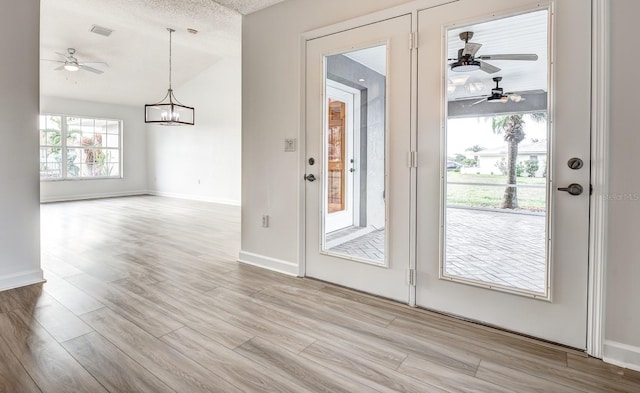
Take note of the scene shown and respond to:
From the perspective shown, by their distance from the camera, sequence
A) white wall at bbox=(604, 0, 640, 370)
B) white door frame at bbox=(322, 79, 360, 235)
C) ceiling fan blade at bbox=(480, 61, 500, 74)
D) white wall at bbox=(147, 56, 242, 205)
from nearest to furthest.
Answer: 1. white wall at bbox=(604, 0, 640, 370)
2. ceiling fan blade at bbox=(480, 61, 500, 74)
3. white door frame at bbox=(322, 79, 360, 235)
4. white wall at bbox=(147, 56, 242, 205)

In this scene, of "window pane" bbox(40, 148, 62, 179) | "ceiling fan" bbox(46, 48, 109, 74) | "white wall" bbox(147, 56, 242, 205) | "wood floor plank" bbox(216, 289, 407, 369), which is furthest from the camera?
"window pane" bbox(40, 148, 62, 179)

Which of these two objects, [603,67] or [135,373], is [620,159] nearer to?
[603,67]

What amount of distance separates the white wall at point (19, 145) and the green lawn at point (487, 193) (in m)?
3.36

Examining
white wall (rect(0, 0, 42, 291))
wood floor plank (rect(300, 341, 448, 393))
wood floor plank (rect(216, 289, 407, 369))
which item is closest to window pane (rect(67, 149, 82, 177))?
white wall (rect(0, 0, 42, 291))

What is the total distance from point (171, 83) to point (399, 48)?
8006mm

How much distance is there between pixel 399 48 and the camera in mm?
2471

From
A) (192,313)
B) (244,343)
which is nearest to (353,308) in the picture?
(244,343)

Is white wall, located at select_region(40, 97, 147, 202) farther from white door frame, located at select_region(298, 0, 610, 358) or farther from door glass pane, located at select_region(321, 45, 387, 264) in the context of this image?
white door frame, located at select_region(298, 0, 610, 358)

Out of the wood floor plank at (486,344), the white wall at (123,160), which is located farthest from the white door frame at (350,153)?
the white wall at (123,160)

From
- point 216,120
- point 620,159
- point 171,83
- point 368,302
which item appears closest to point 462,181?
point 620,159

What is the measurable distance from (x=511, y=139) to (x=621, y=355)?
4.25 feet

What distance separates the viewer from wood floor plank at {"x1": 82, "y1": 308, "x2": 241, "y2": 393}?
1603 millimetres

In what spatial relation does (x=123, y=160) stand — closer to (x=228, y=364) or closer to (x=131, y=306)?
(x=131, y=306)

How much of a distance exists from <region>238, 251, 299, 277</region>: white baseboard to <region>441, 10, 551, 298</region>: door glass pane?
1.39 meters
